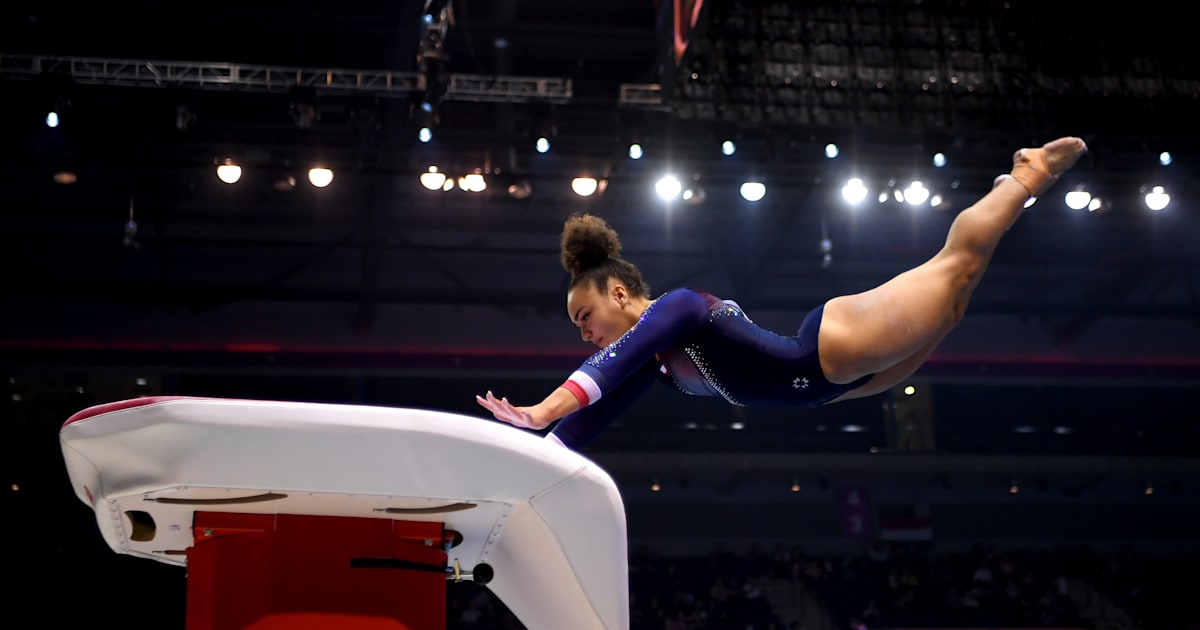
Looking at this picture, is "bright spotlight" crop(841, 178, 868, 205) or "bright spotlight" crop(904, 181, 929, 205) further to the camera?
"bright spotlight" crop(904, 181, 929, 205)

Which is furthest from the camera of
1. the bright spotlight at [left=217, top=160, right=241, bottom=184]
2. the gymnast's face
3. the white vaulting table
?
the bright spotlight at [left=217, top=160, right=241, bottom=184]

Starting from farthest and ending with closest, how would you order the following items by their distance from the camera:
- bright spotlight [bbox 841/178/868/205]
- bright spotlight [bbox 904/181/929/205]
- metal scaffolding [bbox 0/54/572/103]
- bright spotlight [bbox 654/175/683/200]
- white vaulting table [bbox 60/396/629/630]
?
bright spotlight [bbox 904/181/929/205]
bright spotlight [bbox 841/178/868/205]
bright spotlight [bbox 654/175/683/200]
metal scaffolding [bbox 0/54/572/103]
white vaulting table [bbox 60/396/629/630]

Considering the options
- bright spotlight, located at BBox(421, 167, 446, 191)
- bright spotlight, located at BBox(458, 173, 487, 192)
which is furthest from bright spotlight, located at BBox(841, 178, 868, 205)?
bright spotlight, located at BBox(421, 167, 446, 191)

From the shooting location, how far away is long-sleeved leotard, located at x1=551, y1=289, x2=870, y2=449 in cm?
234

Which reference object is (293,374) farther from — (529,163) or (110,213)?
(529,163)

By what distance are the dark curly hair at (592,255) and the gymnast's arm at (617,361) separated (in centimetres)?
22

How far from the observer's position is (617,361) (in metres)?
2.15

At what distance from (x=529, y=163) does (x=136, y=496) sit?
28.9ft

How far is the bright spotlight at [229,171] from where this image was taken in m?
8.26

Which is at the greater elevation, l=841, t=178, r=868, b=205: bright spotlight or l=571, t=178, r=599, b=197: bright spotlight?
l=571, t=178, r=599, b=197: bright spotlight

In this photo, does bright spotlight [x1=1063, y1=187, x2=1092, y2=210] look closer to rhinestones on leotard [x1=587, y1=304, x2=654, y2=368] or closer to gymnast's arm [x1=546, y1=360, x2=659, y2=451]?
gymnast's arm [x1=546, y1=360, x2=659, y2=451]

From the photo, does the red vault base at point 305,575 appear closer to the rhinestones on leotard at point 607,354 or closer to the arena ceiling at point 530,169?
the rhinestones on leotard at point 607,354

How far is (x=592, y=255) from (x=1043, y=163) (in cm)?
125

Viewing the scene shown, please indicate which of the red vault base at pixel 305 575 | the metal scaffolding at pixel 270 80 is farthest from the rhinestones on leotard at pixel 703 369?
the metal scaffolding at pixel 270 80
